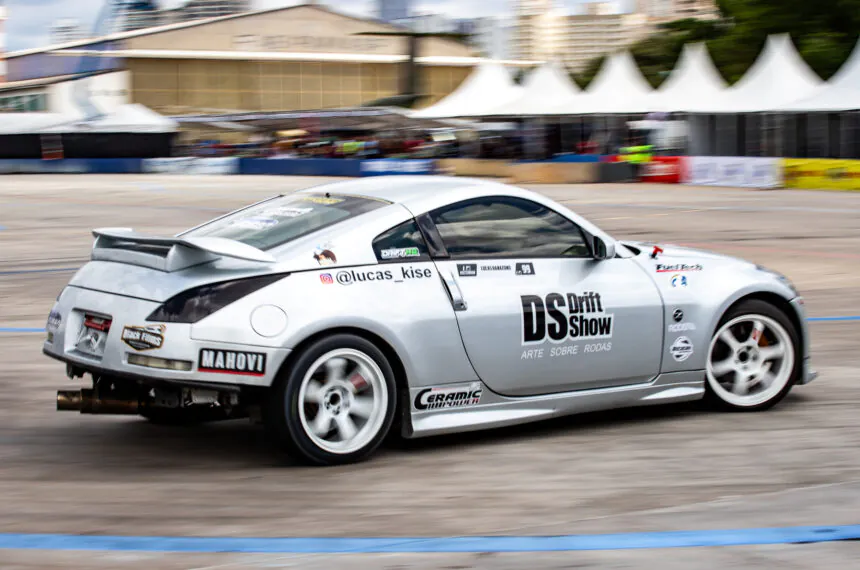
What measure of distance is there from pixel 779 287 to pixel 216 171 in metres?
45.4

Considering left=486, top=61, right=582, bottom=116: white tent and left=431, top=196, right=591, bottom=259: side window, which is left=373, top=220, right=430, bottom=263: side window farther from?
left=486, top=61, right=582, bottom=116: white tent

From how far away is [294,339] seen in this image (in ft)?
16.2

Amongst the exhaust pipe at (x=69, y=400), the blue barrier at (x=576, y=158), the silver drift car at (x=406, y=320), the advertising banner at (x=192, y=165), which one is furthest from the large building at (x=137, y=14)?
the exhaust pipe at (x=69, y=400)

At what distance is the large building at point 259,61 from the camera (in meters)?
88.1

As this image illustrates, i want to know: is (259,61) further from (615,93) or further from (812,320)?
(812,320)

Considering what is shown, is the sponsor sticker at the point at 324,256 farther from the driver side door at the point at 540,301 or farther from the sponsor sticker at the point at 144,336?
the sponsor sticker at the point at 144,336

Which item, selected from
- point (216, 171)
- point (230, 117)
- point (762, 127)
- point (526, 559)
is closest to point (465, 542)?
point (526, 559)

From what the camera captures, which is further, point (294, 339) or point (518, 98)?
point (518, 98)

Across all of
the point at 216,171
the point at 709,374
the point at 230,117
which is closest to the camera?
the point at 709,374

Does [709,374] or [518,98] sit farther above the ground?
[518,98]

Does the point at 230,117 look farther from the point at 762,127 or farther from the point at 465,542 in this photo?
the point at 465,542

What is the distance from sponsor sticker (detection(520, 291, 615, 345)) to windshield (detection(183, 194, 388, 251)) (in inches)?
36.2

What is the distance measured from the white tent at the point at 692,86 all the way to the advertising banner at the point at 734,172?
118 inches

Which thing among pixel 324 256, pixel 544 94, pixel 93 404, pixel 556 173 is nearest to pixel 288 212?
pixel 324 256
